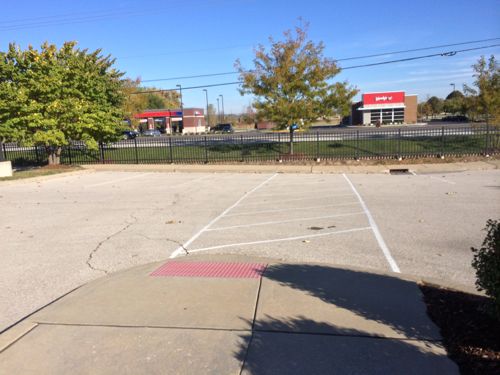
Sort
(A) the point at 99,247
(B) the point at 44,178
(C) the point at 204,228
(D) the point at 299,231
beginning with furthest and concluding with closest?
(B) the point at 44,178 → (C) the point at 204,228 → (D) the point at 299,231 → (A) the point at 99,247

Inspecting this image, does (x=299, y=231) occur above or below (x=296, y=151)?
below

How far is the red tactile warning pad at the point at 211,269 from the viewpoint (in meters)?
5.16

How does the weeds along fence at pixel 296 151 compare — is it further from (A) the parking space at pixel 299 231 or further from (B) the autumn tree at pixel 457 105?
(A) the parking space at pixel 299 231

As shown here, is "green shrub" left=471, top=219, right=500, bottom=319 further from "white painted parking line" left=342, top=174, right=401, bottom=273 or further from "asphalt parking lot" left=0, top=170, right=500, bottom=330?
"white painted parking line" left=342, top=174, right=401, bottom=273

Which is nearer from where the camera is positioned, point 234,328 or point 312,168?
point 234,328

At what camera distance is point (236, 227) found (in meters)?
8.02

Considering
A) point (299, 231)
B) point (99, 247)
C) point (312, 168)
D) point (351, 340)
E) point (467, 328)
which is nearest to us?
point (351, 340)

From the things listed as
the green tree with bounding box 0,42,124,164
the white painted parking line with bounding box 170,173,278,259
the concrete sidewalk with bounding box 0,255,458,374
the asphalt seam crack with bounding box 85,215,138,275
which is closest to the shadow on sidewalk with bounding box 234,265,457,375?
the concrete sidewalk with bounding box 0,255,458,374

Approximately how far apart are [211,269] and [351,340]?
92.4 inches

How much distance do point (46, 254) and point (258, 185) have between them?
28.7 ft

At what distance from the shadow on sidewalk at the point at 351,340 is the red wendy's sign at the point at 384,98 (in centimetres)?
6892

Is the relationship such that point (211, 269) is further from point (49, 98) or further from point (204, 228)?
point (49, 98)

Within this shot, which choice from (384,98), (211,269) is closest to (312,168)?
(211,269)

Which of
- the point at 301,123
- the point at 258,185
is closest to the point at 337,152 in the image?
the point at 301,123
